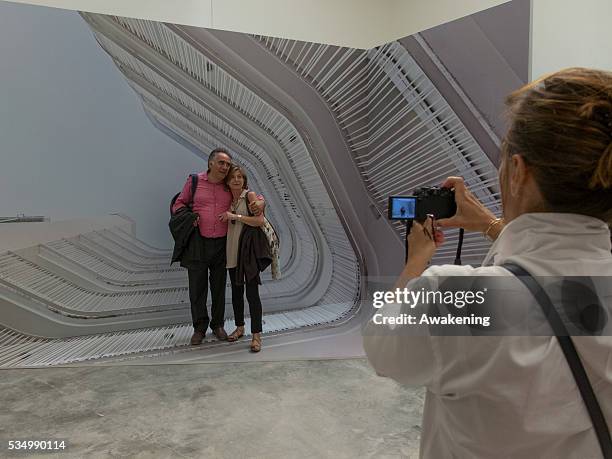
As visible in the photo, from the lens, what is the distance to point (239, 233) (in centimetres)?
338

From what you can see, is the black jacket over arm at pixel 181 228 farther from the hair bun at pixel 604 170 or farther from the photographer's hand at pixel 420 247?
the hair bun at pixel 604 170

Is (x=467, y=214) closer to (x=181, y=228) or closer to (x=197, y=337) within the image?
(x=181, y=228)

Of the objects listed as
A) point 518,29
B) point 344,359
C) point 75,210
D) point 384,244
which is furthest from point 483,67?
point 75,210

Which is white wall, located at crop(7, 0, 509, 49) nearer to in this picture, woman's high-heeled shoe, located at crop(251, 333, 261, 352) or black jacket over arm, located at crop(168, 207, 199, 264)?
black jacket over arm, located at crop(168, 207, 199, 264)

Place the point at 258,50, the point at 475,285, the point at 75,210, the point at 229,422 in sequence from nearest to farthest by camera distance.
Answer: the point at 475,285, the point at 229,422, the point at 75,210, the point at 258,50

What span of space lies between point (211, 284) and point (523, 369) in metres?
3.15

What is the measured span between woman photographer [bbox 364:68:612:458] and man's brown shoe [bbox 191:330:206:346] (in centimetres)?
299

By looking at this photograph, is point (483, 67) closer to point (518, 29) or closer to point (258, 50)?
point (518, 29)

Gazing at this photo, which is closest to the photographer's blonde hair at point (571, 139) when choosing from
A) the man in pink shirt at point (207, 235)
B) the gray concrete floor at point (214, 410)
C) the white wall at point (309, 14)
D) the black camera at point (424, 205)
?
the black camera at point (424, 205)

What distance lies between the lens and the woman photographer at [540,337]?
1.86 ft

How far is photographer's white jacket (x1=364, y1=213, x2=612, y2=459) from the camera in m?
0.57

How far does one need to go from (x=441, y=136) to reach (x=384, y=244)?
1113mm

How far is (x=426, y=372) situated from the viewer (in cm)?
63

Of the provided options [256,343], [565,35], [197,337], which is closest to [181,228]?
[197,337]
